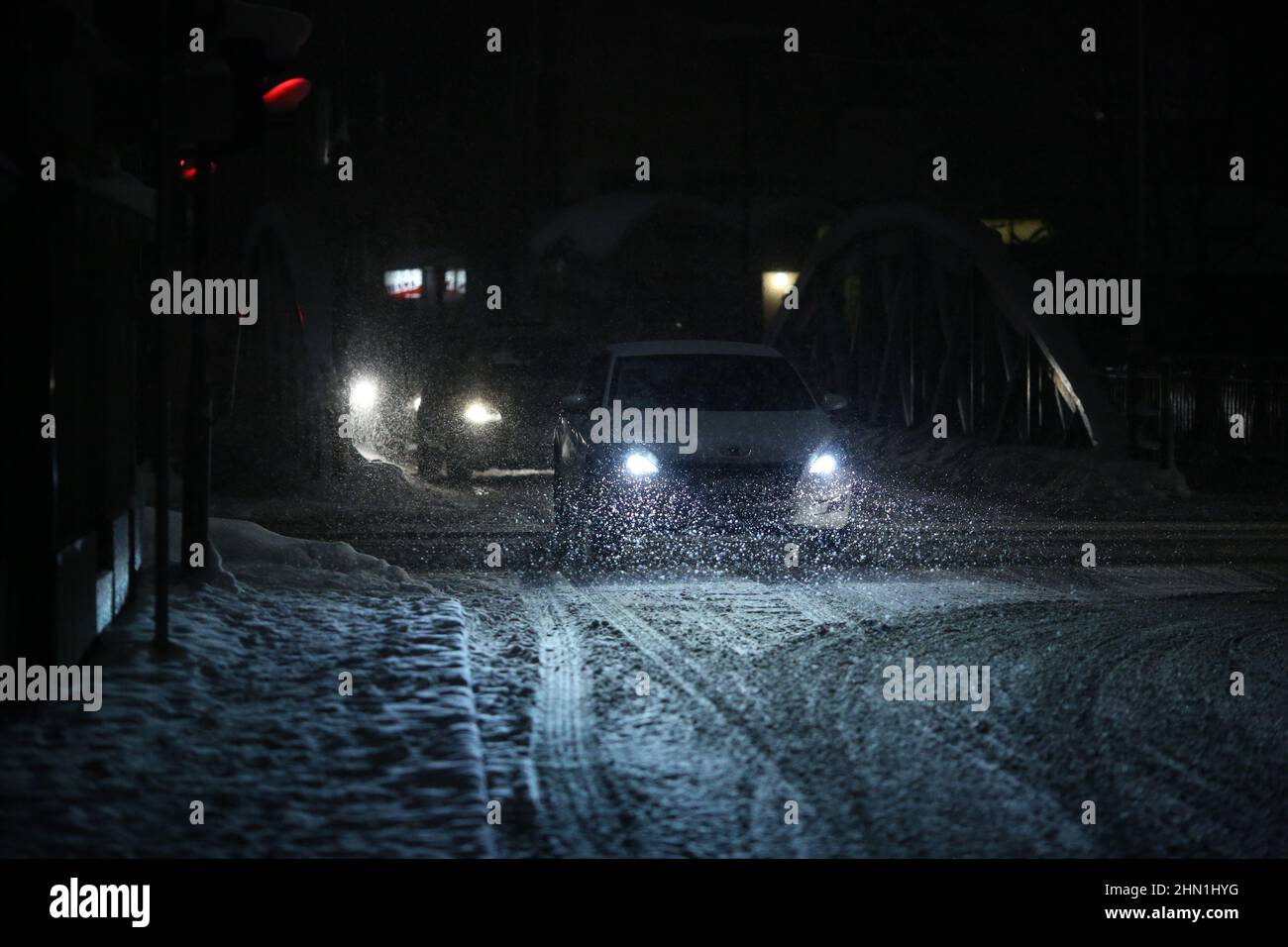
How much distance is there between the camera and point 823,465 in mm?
13445

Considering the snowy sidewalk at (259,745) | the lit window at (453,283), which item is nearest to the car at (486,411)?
the snowy sidewalk at (259,745)

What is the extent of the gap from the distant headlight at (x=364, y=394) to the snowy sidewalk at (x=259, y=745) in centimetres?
1808

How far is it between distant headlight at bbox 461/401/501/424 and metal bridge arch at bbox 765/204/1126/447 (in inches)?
250

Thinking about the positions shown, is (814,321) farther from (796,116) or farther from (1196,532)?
(796,116)

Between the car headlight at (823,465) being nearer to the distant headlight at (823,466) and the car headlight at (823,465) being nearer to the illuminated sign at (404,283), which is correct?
the distant headlight at (823,466)

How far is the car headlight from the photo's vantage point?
13.4 m

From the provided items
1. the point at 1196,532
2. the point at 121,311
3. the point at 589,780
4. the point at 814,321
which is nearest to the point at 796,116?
the point at 814,321

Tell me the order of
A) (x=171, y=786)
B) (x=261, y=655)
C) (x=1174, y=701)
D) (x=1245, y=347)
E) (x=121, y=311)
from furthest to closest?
(x=1245, y=347)
(x=121, y=311)
(x=261, y=655)
(x=1174, y=701)
(x=171, y=786)

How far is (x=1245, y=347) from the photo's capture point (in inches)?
1494

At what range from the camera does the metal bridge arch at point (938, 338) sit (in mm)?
21078

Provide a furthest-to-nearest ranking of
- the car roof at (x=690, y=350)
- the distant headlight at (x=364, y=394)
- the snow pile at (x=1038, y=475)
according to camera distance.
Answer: the distant headlight at (x=364, y=394) → the snow pile at (x=1038, y=475) → the car roof at (x=690, y=350)

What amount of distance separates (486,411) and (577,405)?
621cm
